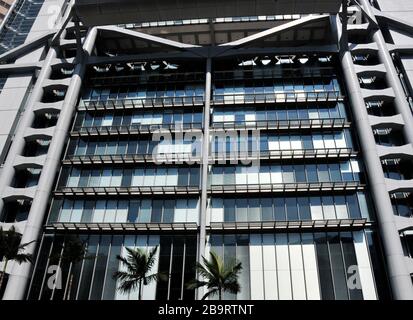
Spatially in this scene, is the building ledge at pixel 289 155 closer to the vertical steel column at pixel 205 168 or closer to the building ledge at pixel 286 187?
the vertical steel column at pixel 205 168

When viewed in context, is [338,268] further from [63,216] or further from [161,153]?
[63,216]

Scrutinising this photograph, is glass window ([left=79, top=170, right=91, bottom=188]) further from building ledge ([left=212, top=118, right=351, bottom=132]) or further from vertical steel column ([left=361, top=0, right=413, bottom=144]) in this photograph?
vertical steel column ([left=361, top=0, right=413, bottom=144])

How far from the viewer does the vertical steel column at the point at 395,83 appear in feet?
115

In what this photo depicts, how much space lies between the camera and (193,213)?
114 feet

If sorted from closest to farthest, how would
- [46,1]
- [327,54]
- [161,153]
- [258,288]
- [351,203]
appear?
[258,288], [351,203], [161,153], [327,54], [46,1]

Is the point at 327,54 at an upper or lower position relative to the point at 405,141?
upper

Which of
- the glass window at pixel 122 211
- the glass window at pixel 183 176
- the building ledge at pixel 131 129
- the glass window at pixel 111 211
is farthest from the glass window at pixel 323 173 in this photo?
the glass window at pixel 111 211

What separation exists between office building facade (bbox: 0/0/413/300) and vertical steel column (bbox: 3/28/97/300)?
16 centimetres

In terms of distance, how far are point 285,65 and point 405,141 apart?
16.8 m

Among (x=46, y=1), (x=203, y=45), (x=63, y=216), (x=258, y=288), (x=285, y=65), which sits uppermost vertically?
(x=46, y=1)

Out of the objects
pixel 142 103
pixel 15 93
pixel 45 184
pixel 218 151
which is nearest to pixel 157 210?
pixel 218 151

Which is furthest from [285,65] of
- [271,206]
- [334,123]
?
[271,206]

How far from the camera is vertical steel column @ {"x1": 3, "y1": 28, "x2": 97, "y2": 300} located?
101 feet

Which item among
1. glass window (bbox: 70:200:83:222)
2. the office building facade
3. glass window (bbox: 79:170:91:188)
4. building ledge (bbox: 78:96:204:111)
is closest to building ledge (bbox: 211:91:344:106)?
the office building facade
